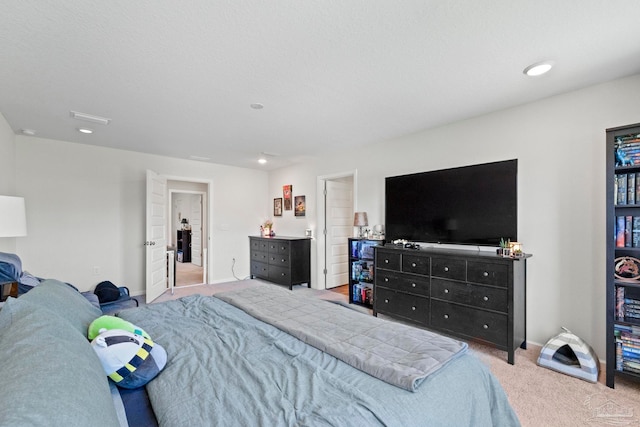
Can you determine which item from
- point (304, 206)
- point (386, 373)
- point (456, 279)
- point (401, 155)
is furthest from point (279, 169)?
point (386, 373)

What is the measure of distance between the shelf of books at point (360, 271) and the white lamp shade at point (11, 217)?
12.1 ft

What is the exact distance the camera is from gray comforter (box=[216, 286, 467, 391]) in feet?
4.14

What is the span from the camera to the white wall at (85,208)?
13.5ft

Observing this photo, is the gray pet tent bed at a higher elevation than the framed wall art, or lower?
lower

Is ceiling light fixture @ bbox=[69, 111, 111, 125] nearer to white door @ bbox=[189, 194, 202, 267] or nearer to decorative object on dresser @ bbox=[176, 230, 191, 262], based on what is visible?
white door @ bbox=[189, 194, 202, 267]

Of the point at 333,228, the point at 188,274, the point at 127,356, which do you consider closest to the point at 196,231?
the point at 188,274

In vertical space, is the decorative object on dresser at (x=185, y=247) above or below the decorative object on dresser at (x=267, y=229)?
below

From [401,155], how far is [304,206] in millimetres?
2297

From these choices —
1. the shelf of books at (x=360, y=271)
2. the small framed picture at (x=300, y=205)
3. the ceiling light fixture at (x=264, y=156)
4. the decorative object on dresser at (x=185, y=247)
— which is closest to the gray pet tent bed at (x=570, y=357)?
the shelf of books at (x=360, y=271)

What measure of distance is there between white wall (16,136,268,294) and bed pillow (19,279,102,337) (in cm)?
335

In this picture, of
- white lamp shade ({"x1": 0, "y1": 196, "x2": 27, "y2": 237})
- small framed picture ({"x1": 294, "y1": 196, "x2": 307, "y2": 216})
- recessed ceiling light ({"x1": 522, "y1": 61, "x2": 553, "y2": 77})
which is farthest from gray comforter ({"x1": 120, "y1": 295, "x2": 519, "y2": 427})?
small framed picture ({"x1": 294, "y1": 196, "x2": 307, "y2": 216})

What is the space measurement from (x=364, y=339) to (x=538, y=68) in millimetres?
2370

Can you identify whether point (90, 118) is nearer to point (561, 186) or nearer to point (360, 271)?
point (360, 271)

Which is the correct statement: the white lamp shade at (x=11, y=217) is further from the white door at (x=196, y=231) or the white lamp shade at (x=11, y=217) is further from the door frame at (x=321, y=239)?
the white door at (x=196, y=231)
